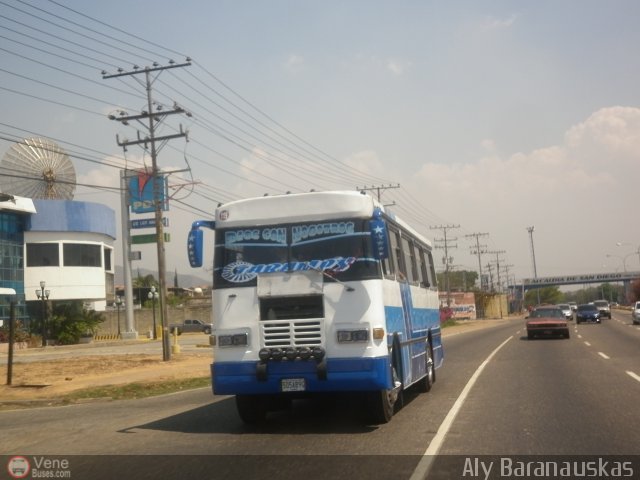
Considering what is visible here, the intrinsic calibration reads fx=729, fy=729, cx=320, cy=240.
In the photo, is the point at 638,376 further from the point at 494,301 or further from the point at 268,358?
the point at 494,301

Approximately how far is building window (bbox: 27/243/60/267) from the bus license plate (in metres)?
65.7

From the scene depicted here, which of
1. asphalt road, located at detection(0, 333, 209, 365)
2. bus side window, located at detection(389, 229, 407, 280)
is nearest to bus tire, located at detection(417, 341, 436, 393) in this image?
bus side window, located at detection(389, 229, 407, 280)

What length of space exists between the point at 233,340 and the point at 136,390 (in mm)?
9831

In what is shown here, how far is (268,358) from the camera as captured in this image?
412 inches

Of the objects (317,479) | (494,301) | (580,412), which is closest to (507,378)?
(580,412)

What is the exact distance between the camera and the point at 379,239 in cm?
1055

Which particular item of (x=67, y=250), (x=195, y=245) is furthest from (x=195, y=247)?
(x=67, y=250)

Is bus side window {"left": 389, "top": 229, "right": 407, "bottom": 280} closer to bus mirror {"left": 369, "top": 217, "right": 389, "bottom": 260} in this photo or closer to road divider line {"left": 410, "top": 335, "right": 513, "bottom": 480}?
bus mirror {"left": 369, "top": 217, "right": 389, "bottom": 260}

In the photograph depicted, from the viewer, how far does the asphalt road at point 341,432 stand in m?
8.22

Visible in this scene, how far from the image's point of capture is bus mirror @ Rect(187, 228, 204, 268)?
10.7 meters

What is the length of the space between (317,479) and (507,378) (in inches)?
414

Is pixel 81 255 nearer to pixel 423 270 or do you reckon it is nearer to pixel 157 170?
pixel 157 170

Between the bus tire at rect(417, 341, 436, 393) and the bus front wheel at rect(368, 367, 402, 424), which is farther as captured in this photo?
the bus tire at rect(417, 341, 436, 393)

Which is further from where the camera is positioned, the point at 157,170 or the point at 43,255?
the point at 43,255
